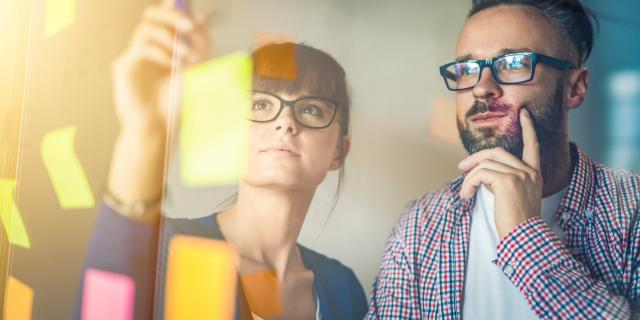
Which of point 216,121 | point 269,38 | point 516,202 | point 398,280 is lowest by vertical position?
point 398,280

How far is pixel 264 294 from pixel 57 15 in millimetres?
1133

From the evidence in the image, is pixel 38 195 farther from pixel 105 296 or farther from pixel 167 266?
pixel 167 266

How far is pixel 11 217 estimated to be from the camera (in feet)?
5.49

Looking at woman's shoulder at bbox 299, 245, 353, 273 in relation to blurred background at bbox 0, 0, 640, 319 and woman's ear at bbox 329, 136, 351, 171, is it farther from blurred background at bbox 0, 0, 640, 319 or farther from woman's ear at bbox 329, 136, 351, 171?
woman's ear at bbox 329, 136, 351, 171

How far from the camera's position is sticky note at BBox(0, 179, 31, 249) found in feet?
5.48

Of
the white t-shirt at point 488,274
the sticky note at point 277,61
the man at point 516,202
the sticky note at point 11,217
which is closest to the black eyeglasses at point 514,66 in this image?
the man at point 516,202

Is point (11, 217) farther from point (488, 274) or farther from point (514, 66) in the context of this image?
point (514, 66)

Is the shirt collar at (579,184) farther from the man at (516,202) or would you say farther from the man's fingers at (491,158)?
the man's fingers at (491,158)

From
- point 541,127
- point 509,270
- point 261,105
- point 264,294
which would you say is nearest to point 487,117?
point 541,127

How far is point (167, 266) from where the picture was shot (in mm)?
1547

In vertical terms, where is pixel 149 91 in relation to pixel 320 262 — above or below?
above

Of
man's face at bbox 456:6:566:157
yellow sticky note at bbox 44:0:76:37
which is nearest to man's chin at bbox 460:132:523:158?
man's face at bbox 456:6:566:157

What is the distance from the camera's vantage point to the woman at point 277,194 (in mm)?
1405

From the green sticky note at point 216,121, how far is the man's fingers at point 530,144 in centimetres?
73
